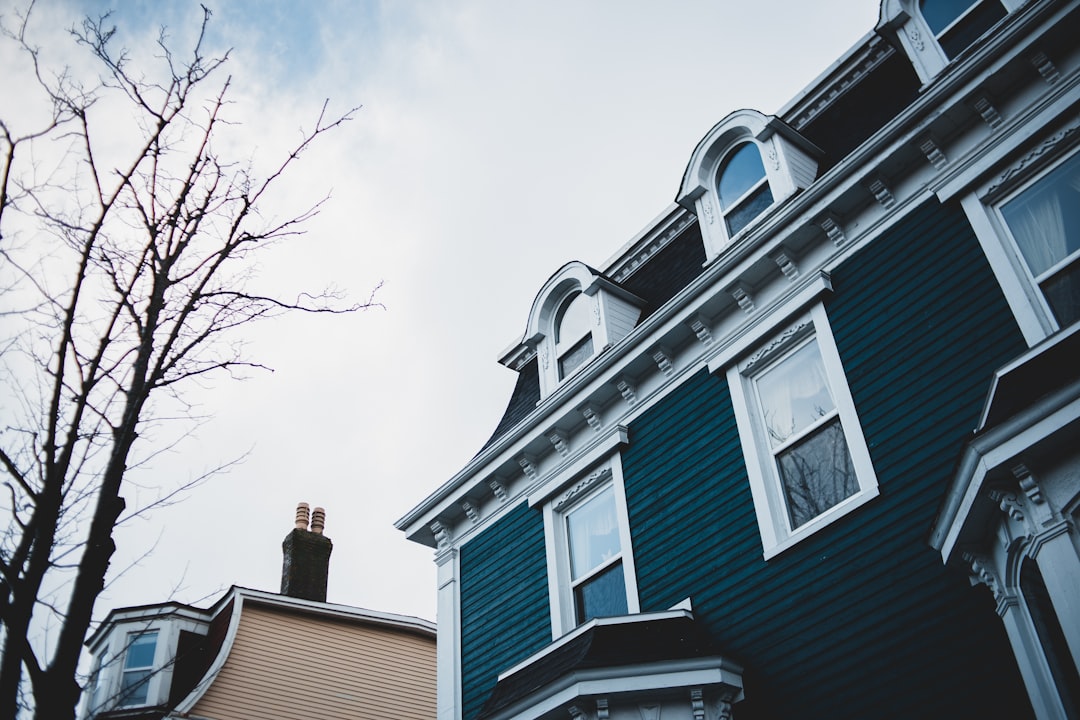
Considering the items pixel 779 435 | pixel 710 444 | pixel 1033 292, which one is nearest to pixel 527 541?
pixel 710 444

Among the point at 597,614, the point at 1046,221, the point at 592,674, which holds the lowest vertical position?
the point at 592,674

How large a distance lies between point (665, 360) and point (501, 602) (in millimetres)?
3740

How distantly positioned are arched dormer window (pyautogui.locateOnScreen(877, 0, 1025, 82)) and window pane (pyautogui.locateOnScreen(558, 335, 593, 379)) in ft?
17.0

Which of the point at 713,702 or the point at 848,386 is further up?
the point at 848,386

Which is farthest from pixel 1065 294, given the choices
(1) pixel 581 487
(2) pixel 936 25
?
(1) pixel 581 487

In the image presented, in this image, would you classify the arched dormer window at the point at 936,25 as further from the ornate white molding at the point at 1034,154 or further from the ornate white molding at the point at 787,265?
the ornate white molding at the point at 787,265

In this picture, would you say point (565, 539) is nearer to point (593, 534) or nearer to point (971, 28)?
point (593, 534)

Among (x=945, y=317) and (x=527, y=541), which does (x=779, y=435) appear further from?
(x=527, y=541)

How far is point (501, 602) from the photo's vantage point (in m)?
12.0

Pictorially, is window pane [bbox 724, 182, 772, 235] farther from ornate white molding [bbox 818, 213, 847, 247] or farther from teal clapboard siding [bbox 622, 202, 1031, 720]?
teal clapboard siding [bbox 622, 202, 1031, 720]

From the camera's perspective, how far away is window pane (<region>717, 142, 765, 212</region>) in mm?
11438

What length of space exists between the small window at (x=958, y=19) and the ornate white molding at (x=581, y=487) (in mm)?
5833

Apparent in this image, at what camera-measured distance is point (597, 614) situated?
420 inches

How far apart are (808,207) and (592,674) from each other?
5049mm
